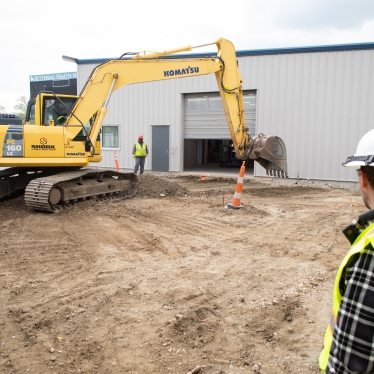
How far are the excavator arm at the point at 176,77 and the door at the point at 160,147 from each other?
7.65 metres

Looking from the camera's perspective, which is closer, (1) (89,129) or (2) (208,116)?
(1) (89,129)

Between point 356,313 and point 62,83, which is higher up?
point 62,83

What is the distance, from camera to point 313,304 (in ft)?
14.7

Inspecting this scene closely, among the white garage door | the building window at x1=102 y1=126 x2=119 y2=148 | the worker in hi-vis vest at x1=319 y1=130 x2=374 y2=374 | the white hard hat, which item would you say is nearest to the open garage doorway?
the white garage door

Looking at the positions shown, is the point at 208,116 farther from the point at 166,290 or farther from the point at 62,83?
the point at 62,83

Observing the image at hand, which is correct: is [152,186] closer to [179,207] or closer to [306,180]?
[179,207]

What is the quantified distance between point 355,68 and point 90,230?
11.7 m

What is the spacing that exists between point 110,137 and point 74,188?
10671mm

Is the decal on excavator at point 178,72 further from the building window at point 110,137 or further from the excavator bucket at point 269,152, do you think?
the building window at point 110,137

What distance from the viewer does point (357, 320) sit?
1.41 metres

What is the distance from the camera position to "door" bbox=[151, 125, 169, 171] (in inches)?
732

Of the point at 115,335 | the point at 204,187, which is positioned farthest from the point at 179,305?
the point at 204,187

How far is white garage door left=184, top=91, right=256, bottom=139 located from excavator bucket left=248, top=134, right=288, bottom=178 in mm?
5988

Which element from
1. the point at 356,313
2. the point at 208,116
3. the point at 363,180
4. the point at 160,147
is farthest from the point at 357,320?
the point at 160,147
